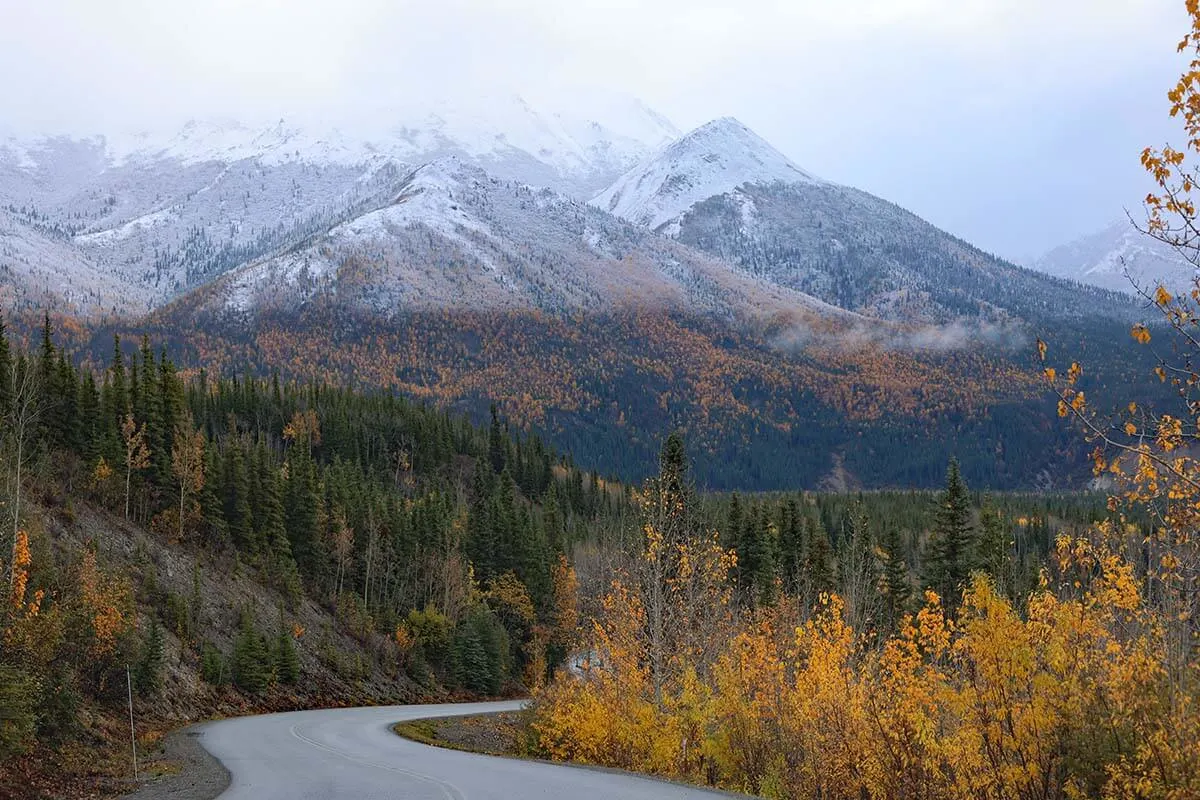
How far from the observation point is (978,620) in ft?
47.3

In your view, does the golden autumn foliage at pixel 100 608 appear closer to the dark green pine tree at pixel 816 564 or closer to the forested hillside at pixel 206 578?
the forested hillside at pixel 206 578

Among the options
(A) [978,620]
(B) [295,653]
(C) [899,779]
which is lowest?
(B) [295,653]

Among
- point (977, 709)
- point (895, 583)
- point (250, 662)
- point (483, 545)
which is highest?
point (977, 709)

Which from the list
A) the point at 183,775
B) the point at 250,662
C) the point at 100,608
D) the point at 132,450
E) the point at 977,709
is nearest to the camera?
the point at 977,709

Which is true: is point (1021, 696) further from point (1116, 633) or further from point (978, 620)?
point (1116, 633)

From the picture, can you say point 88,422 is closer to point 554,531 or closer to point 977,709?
point 554,531

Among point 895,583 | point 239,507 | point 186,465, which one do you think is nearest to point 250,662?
point 186,465

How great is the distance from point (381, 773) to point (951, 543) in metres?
43.7

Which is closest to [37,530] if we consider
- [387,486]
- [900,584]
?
[900,584]

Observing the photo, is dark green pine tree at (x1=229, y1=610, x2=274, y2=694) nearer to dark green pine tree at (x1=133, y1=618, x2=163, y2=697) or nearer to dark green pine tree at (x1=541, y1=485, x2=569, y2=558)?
dark green pine tree at (x1=133, y1=618, x2=163, y2=697)

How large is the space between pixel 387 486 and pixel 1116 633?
136943mm

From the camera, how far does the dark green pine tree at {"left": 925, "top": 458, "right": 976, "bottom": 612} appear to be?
56812 millimetres

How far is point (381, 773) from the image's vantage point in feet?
72.8

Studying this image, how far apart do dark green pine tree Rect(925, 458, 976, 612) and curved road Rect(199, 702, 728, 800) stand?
115ft
